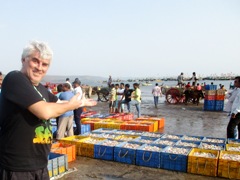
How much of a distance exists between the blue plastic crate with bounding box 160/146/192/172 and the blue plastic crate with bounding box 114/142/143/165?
777mm

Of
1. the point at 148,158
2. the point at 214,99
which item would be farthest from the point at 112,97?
the point at 148,158

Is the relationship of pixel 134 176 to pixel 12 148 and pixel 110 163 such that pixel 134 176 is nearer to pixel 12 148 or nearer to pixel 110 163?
pixel 110 163

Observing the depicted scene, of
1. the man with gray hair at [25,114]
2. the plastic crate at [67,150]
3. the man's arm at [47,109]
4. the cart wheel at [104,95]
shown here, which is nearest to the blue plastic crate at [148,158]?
the plastic crate at [67,150]

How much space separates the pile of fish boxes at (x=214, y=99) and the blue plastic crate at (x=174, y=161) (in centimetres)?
1191

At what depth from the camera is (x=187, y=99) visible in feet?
67.9

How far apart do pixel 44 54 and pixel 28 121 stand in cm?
60

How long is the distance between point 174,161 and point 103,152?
196cm

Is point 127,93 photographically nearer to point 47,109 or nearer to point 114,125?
point 114,125

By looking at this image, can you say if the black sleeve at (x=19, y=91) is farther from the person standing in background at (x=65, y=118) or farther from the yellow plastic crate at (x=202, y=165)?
the person standing in background at (x=65, y=118)

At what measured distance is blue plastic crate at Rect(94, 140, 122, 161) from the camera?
686cm

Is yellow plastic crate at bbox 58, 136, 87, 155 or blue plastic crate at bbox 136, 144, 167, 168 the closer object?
blue plastic crate at bbox 136, 144, 167, 168

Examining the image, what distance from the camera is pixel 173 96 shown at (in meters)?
21.7

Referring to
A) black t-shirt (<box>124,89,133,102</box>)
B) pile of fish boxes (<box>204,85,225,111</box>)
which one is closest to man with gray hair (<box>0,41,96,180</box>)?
black t-shirt (<box>124,89,133,102</box>)

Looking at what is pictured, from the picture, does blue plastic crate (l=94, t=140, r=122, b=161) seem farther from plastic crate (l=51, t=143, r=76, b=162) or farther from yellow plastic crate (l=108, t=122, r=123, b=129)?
yellow plastic crate (l=108, t=122, r=123, b=129)
